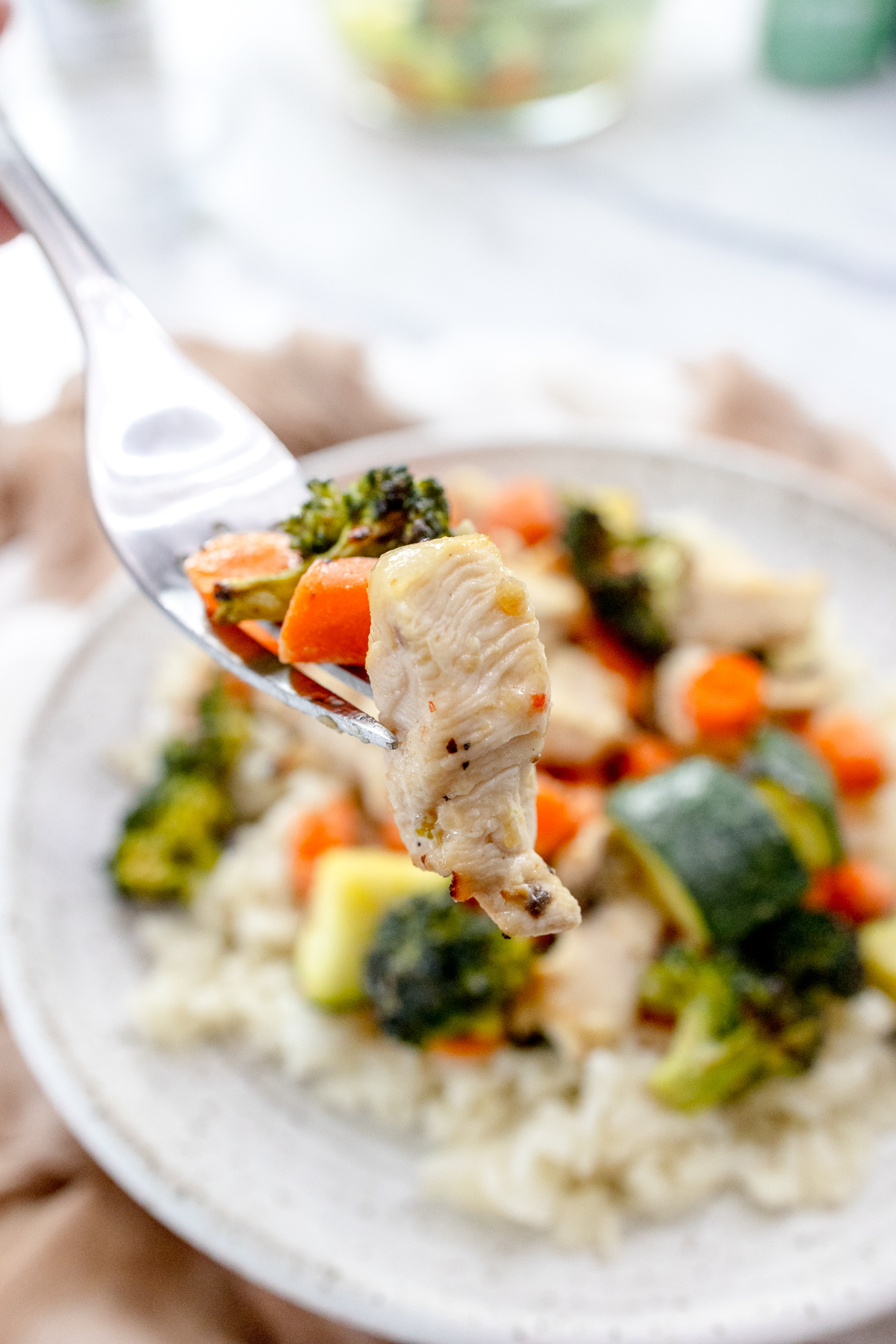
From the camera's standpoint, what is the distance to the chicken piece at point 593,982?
90.0 inches

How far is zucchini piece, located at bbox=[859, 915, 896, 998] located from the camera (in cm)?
235

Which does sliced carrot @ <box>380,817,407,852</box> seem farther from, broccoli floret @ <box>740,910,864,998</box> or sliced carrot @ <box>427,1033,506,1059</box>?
broccoli floret @ <box>740,910,864,998</box>

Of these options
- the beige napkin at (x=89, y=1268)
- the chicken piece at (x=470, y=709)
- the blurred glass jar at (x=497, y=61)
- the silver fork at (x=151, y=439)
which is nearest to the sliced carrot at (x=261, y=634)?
the silver fork at (x=151, y=439)

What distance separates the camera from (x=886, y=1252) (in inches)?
75.3

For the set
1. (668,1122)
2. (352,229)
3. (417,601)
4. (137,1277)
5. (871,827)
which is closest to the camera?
(417,601)

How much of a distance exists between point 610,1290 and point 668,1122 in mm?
352

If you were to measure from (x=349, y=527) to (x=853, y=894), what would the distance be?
1580 mm

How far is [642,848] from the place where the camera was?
2.36m

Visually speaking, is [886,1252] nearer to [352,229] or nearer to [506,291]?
[506,291]

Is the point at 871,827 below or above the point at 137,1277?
below

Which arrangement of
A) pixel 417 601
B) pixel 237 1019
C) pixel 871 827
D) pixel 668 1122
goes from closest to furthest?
pixel 417 601 → pixel 668 1122 → pixel 237 1019 → pixel 871 827

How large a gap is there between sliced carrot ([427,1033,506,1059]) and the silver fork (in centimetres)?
117

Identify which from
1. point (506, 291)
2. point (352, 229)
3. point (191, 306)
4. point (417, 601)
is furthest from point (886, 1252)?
point (352, 229)

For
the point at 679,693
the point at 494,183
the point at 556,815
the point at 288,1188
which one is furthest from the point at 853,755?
the point at 494,183
